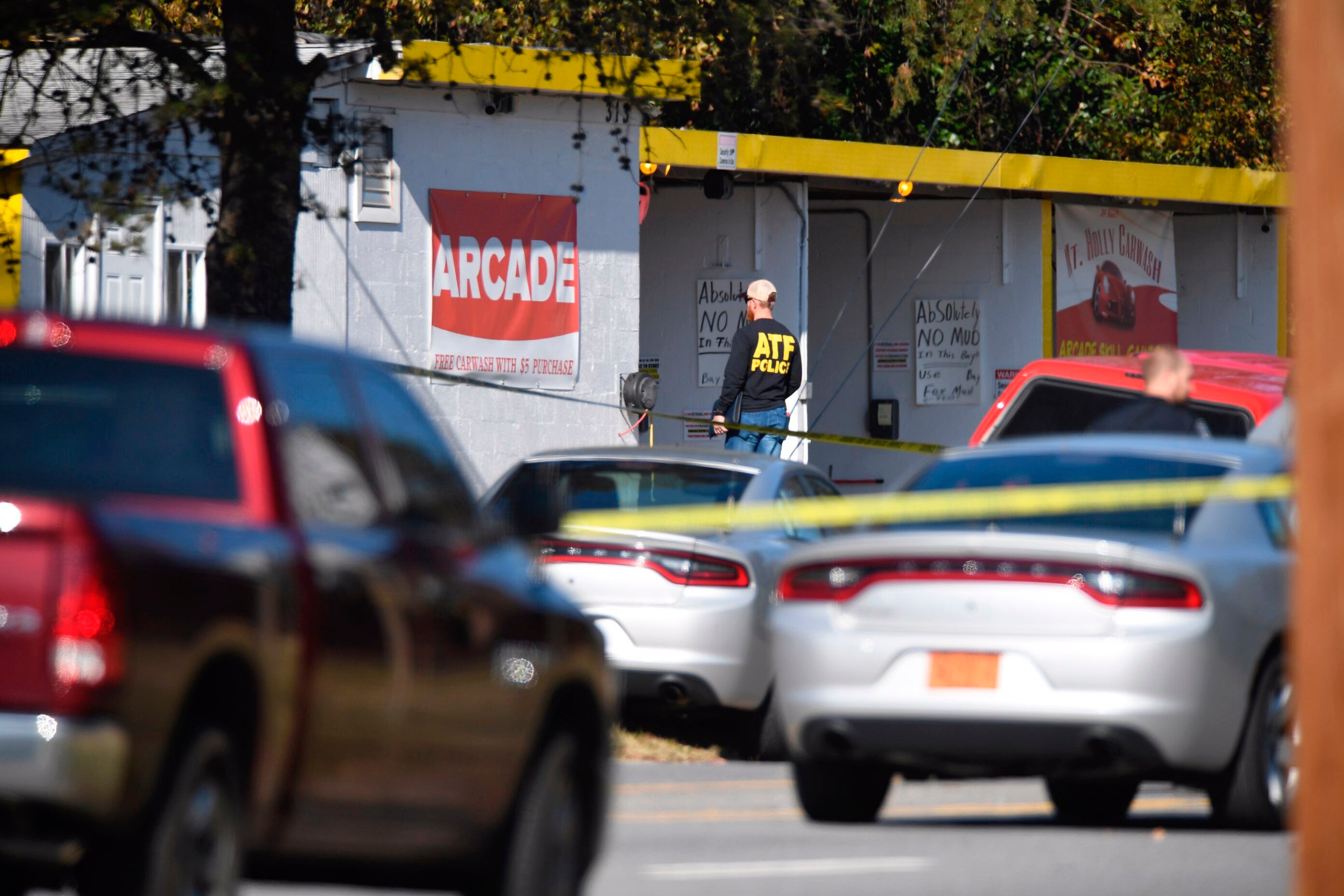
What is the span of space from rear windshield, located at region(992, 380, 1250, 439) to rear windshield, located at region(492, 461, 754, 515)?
1.62 meters

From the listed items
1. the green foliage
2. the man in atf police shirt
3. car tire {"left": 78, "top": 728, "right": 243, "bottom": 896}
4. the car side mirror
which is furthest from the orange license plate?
the green foliage

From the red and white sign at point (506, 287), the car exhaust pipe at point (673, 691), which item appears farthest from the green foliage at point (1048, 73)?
the car exhaust pipe at point (673, 691)

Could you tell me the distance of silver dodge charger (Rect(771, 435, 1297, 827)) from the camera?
7566mm

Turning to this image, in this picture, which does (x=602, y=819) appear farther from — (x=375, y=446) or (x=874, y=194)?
(x=874, y=194)

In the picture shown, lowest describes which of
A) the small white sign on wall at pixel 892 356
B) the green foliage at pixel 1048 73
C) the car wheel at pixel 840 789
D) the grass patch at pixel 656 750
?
the grass patch at pixel 656 750

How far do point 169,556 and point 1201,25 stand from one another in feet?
91.7

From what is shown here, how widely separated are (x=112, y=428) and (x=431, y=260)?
13250 millimetres

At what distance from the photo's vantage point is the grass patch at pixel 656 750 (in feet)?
36.5

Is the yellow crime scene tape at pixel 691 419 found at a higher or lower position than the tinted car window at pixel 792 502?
higher

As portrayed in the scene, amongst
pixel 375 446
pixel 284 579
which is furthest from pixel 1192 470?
pixel 284 579

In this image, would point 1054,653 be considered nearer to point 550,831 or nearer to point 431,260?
point 550,831

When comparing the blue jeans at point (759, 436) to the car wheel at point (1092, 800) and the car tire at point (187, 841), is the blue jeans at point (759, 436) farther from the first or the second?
the car tire at point (187, 841)

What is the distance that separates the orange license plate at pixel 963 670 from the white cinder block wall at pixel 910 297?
51.6ft

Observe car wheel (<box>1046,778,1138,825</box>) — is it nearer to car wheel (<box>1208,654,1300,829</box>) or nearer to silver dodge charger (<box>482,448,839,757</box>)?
car wheel (<box>1208,654,1300,829</box>)
